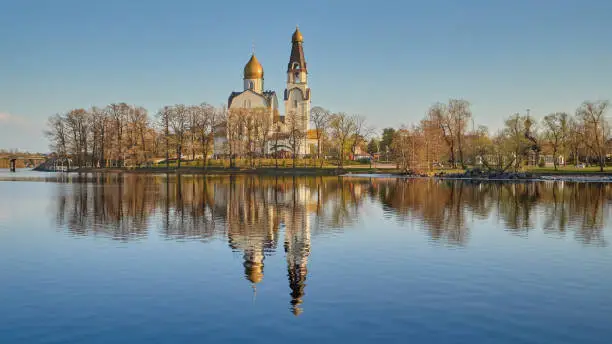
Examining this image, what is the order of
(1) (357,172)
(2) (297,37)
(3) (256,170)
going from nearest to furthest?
(3) (256,170) → (1) (357,172) → (2) (297,37)

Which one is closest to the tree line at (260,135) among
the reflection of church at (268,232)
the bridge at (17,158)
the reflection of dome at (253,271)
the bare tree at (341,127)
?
the bare tree at (341,127)

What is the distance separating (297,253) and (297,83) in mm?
104500

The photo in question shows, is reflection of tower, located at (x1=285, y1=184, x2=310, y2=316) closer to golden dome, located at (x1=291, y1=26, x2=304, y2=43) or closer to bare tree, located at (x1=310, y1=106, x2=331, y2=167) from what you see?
bare tree, located at (x1=310, y1=106, x2=331, y2=167)

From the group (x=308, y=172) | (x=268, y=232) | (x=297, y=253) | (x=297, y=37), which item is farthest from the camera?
(x=297, y=37)

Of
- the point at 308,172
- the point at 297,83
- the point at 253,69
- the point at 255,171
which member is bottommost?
the point at 308,172

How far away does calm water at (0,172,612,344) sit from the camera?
10.8 meters

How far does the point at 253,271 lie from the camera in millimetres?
15609

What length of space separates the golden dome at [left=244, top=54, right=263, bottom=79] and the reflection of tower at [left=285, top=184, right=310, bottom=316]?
98013 millimetres

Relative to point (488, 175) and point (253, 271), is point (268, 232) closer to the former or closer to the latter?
point (253, 271)

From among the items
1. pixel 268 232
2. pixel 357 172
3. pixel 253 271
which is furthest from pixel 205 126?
pixel 253 271

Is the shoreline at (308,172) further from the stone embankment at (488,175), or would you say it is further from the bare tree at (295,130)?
the bare tree at (295,130)

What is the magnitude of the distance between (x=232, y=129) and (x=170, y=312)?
84651mm

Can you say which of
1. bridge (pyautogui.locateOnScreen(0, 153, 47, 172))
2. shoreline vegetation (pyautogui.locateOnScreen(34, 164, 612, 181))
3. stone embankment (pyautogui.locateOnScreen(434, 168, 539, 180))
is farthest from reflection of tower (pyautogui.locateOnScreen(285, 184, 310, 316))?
bridge (pyautogui.locateOnScreen(0, 153, 47, 172))

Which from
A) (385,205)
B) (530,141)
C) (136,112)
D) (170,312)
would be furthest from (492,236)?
(136,112)
